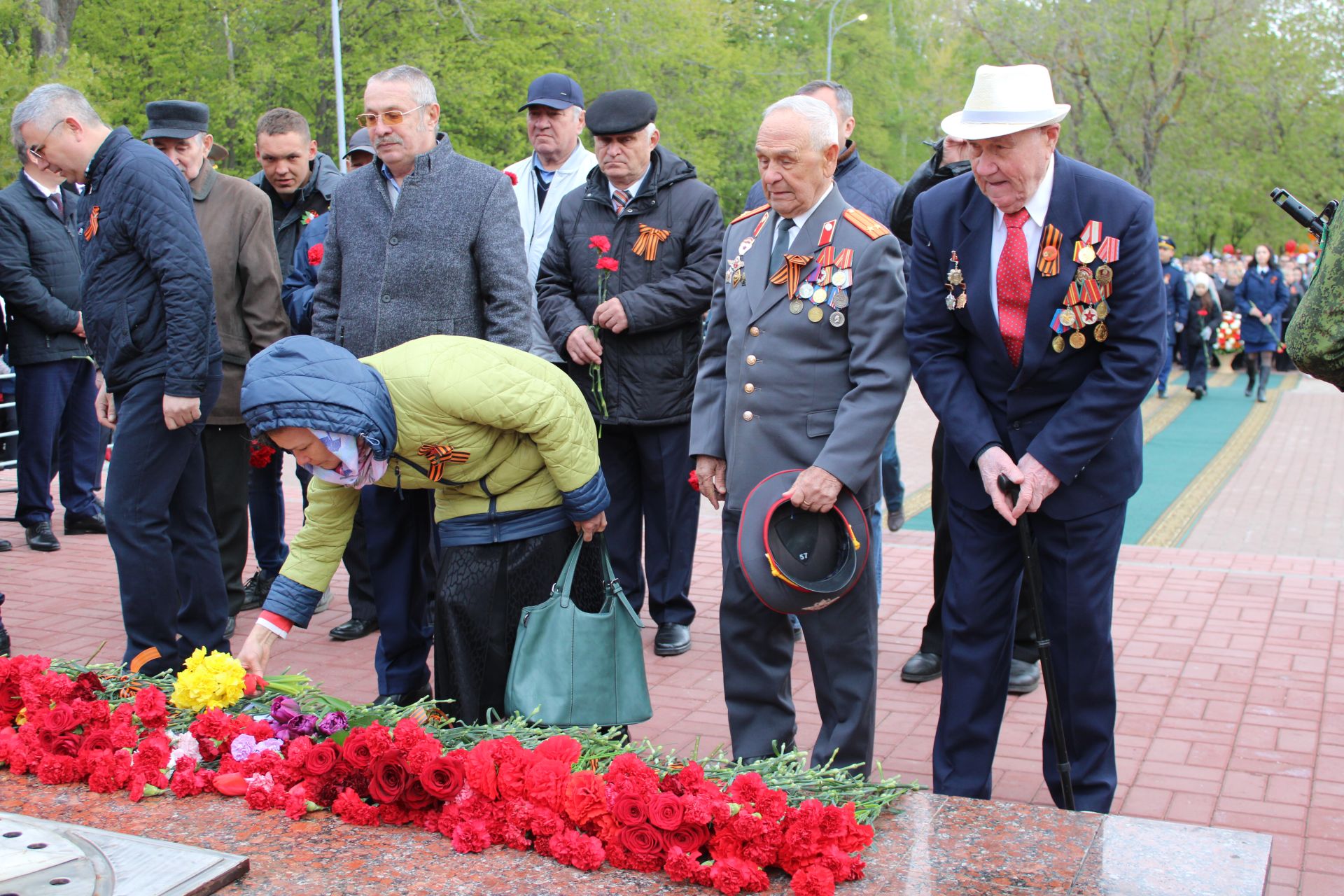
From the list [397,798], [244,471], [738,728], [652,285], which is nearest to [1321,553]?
[652,285]

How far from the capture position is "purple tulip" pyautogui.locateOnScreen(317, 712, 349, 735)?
10.1ft

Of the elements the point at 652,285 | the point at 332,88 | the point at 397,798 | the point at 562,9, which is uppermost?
the point at 562,9

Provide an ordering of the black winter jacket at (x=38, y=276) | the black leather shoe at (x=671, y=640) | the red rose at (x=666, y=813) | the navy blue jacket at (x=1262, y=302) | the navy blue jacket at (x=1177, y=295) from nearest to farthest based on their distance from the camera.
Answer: the red rose at (x=666, y=813)
the black leather shoe at (x=671, y=640)
the black winter jacket at (x=38, y=276)
the navy blue jacket at (x=1262, y=302)
the navy blue jacket at (x=1177, y=295)

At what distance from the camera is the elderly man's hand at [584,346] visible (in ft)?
16.8

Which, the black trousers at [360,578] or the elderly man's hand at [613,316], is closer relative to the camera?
the elderly man's hand at [613,316]

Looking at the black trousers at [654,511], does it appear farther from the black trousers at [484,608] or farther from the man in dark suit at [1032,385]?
the man in dark suit at [1032,385]

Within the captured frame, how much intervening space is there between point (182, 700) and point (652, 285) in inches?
99.7

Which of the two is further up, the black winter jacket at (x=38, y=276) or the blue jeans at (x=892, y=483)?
the black winter jacket at (x=38, y=276)

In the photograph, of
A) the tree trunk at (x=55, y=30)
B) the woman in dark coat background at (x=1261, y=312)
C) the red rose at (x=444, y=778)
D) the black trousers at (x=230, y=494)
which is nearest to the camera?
the red rose at (x=444, y=778)

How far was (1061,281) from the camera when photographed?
3.22 m

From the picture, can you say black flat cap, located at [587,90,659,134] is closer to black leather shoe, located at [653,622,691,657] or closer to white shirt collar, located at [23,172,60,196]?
black leather shoe, located at [653,622,691,657]

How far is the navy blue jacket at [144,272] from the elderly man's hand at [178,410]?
2 cm

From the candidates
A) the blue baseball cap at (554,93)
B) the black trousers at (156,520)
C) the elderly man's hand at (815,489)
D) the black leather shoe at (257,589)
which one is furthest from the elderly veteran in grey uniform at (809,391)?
the black leather shoe at (257,589)

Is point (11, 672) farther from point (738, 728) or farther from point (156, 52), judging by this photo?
point (156, 52)
